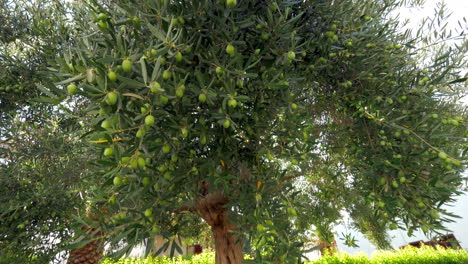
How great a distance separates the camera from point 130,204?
109 inches

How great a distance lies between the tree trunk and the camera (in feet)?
11.8

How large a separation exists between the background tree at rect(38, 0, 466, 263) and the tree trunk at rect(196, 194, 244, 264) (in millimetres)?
1138

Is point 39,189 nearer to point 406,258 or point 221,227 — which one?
point 221,227

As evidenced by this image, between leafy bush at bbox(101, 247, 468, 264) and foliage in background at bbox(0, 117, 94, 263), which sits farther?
leafy bush at bbox(101, 247, 468, 264)

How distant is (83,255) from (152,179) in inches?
214

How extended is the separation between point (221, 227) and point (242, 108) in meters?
2.16

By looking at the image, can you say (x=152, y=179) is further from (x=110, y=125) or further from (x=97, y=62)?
(x=97, y=62)

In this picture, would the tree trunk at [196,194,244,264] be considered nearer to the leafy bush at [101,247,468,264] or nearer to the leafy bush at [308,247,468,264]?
the leafy bush at [101,247,468,264]

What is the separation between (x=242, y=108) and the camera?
85.1 inches

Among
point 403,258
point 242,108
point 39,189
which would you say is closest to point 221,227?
point 242,108

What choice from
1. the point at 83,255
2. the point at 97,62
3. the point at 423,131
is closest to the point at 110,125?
the point at 97,62

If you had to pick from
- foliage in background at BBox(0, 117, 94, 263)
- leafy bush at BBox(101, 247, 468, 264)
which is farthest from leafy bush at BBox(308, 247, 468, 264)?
foliage in background at BBox(0, 117, 94, 263)

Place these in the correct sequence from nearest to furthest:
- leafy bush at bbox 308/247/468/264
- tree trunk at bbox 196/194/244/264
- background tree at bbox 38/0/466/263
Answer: background tree at bbox 38/0/466/263 → tree trunk at bbox 196/194/244/264 → leafy bush at bbox 308/247/468/264

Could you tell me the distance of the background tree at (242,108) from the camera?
155cm
